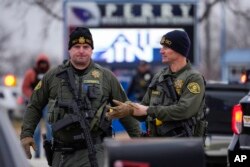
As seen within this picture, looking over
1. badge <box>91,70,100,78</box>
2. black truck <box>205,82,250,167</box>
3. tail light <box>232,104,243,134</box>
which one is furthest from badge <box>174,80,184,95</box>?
black truck <box>205,82,250,167</box>

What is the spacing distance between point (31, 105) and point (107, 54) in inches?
637

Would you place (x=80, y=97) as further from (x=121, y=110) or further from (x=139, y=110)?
(x=139, y=110)

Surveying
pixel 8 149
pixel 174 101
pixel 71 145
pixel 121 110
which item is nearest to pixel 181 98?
pixel 174 101

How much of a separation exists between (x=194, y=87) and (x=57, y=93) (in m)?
1.07

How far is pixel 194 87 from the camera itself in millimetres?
7684

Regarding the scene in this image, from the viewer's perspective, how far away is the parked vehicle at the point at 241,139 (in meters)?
9.02

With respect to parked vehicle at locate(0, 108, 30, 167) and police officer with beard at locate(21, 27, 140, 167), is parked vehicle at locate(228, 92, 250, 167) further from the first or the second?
parked vehicle at locate(0, 108, 30, 167)

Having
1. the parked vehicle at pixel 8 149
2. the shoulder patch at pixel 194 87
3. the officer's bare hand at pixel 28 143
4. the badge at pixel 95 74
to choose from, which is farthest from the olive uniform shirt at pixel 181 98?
the parked vehicle at pixel 8 149

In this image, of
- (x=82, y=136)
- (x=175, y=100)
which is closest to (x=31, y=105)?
(x=82, y=136)

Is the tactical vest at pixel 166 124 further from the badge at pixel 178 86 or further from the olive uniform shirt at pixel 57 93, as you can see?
the olive uniform shirt at pixel 57 93

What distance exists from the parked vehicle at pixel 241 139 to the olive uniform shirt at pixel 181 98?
1332 millimetres

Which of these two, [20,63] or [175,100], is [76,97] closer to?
[175,100]

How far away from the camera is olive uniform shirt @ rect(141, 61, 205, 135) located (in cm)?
759

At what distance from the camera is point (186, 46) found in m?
7.96
